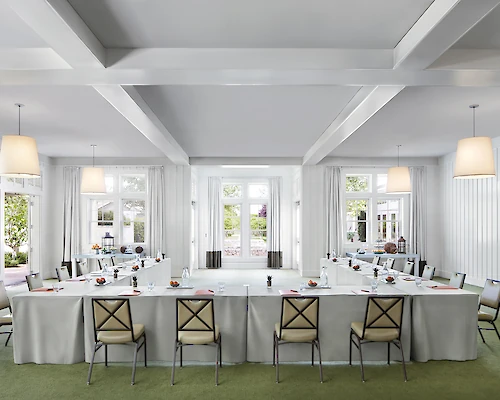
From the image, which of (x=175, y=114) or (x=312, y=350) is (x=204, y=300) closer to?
(x=312, y=350)

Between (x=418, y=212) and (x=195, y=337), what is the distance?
9.01m

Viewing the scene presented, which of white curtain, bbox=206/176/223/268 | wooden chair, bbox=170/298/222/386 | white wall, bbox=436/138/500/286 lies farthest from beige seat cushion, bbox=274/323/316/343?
white curtain, bbox=206/176/223/268

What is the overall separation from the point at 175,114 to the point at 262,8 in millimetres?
3526

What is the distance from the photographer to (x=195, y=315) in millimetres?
4000

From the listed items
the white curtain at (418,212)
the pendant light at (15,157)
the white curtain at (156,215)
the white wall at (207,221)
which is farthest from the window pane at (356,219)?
the pendant light at (15,157)

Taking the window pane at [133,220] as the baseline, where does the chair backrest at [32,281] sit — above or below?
below

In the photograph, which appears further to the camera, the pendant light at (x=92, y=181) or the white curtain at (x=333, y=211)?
the white curtain at (x=333, y=211)

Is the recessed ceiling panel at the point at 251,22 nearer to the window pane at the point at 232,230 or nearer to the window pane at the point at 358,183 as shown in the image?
the window pane at the point at 358,183

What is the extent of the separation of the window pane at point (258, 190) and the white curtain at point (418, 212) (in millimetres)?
4441

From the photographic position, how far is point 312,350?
4.34 metres

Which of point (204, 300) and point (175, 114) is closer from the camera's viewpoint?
point (204, 300)

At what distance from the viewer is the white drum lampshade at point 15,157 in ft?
16.8

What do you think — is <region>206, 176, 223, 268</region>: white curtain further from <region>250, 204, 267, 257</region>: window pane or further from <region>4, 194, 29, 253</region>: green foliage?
<region>4, 194, 29, 253</region>: green foliage

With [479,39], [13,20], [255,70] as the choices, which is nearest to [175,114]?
[255,70]
